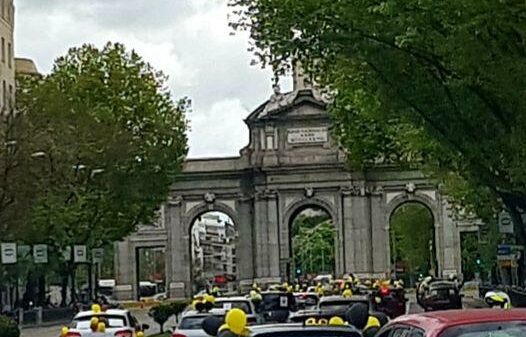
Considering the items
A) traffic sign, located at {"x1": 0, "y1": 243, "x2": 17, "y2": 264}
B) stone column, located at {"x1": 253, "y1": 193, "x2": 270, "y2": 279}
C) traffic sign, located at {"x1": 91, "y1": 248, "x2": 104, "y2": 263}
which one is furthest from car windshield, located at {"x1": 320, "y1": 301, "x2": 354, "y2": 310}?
stone column, located at {"x1": 253, "y1": 193, "x2": 270, "y2": 279}

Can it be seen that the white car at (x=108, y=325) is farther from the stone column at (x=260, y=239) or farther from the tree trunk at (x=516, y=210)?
the stone column at (x=260, y=239)

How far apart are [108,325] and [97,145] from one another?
119 ft

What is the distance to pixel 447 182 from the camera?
52531 mm

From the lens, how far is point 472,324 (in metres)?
9.21

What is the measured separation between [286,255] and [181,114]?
1908cm

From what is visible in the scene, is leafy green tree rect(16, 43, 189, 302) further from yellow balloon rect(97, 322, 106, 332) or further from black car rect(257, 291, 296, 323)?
yellow balloon rect(97, 322, 106, 332)

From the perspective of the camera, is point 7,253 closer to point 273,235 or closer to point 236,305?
point 236,305

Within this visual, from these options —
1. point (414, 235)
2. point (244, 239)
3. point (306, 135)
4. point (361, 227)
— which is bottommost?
point (244, 239)

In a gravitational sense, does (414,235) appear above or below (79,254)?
above

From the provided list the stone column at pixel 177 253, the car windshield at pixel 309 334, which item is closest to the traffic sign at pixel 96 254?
the stone column at pixel 177 253

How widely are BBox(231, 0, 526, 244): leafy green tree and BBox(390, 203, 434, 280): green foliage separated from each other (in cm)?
8556

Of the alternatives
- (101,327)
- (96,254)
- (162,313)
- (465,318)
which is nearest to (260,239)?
(96,254)

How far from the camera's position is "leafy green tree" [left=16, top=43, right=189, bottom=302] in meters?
62.6

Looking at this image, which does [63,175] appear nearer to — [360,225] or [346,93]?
[346,93]
